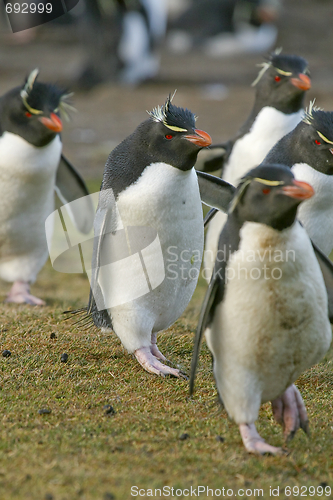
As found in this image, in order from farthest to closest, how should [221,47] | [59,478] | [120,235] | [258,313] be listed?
[221,47] → [120,235] → [258,313] → [59,478]

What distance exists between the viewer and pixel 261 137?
5.44 m

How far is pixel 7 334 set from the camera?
423 centimetres

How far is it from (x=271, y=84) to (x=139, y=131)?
2.05 meters

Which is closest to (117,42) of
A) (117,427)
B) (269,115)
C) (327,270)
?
(269,115)

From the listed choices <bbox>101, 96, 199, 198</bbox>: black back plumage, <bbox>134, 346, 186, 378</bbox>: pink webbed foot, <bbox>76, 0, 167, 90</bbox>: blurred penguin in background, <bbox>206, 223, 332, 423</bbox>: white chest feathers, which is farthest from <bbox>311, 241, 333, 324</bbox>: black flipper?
<bbox>76, 0, 167, 90</bbox>: blurred penguin in background

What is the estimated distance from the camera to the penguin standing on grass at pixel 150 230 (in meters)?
3.67

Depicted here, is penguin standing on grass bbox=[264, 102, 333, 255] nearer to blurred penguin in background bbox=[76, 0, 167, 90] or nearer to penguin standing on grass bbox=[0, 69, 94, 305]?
penguin standing on grass bbox=[0, 69, 94, 305]

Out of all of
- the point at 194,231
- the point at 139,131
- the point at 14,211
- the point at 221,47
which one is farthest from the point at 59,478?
the point at 221,47

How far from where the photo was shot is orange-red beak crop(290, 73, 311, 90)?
5188mm

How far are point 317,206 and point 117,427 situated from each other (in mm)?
1965

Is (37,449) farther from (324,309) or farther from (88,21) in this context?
(88,21)

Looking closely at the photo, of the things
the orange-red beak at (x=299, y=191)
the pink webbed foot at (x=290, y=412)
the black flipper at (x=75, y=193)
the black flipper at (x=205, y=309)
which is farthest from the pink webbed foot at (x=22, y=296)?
the orange-red beak at (x=299, y=191)

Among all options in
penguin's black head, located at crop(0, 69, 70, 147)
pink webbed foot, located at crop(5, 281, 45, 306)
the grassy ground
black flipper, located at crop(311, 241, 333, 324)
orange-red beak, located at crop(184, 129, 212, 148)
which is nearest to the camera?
the grassy ground

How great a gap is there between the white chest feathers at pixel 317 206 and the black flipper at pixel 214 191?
1.58 ft
